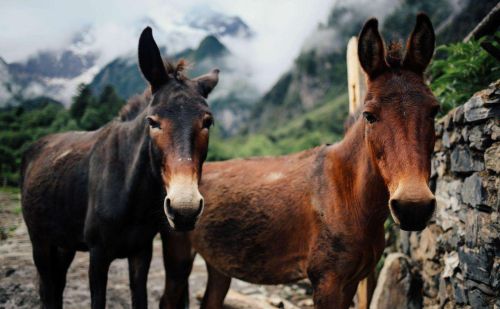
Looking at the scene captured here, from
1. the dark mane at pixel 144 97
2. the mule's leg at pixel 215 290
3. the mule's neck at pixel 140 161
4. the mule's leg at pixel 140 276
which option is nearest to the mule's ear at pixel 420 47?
the dark mane at pixel 144 97

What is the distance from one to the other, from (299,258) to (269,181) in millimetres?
714

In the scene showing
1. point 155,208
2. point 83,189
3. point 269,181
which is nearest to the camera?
point 155,208

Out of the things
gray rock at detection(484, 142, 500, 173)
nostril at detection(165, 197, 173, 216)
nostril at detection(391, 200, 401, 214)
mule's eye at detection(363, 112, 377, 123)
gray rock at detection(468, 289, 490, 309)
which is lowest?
gray rock at detection(468, 289, 490, 309)

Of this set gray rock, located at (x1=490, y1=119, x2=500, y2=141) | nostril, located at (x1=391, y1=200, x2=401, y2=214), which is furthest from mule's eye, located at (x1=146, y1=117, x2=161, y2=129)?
gray rock, located at (x1=490, y1=119, x2=500, y2=141)

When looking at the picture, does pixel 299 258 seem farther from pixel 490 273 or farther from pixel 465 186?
pixel 465 186

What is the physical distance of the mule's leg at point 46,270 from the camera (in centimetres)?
358

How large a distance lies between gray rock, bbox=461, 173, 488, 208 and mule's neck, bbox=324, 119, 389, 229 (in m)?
0.75

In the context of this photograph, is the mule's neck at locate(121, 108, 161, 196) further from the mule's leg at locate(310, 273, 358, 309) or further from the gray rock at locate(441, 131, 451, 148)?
the gray rock at locate(441, 131, 451, 148)

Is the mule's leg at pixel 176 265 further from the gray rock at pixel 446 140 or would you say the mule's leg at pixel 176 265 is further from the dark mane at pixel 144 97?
the gray rock at pixel 446 140

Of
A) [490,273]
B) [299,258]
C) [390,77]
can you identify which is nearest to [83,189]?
[299,258]

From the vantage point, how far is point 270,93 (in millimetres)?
97562

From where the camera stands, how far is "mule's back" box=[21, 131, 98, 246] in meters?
3.05

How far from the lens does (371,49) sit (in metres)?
2.29

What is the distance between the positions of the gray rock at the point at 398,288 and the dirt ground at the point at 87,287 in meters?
1.39
